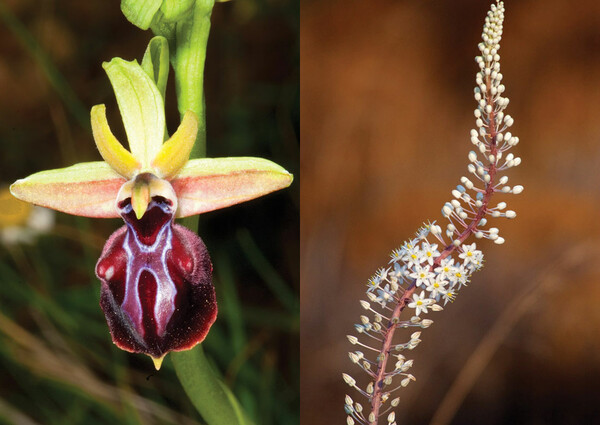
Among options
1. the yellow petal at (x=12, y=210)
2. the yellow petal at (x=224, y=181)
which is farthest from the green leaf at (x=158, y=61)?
the yellow petal at (x=12, y=210)

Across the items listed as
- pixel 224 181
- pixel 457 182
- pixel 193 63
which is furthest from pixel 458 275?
pixel 193 63

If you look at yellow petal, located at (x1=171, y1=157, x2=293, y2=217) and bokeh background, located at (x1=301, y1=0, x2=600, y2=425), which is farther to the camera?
bokeh background, located at (x1=301, y1=0, x2=600, y2=425)

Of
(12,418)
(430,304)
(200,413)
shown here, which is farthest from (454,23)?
(12,418)

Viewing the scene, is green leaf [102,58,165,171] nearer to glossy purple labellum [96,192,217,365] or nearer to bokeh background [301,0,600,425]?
glossy purple labellum [96,192,217,365]

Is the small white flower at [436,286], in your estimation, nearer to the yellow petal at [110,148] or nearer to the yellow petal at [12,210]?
the yellow petal at [110,148]

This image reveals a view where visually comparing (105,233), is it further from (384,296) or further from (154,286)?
(384,296)

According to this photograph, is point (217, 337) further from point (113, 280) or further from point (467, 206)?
point (467, 206)

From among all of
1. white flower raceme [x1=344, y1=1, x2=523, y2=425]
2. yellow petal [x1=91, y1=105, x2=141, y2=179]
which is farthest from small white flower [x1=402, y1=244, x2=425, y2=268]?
yellow petal [x1=91, y1=105, x2=141, y2=179]
